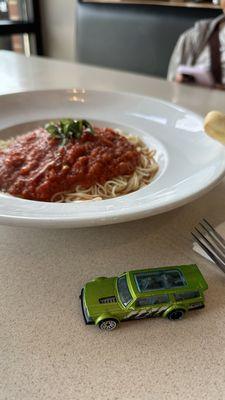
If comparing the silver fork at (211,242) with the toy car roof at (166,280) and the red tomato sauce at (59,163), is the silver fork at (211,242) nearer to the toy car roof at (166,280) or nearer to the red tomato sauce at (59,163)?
the toy car roof at (166,280)

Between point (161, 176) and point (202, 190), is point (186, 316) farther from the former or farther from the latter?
point (161, 176)

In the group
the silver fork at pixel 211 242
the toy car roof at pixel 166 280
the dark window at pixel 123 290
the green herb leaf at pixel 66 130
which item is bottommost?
the silver fork at pixel 211 242

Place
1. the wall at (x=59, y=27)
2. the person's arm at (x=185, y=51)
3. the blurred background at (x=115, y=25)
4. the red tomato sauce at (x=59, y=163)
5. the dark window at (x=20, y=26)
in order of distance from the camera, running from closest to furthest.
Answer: the red tomato sauce at (x=59, y=163) < the person's arm at (x=185, y=51) < the blurred background at (x=115, y=25) < the dark window at (x=20, y=26) < the wall at (x=59, y=27)

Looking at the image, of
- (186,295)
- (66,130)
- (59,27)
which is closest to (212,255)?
(186,295)

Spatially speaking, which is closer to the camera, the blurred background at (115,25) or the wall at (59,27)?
the blurred background at (115,25)

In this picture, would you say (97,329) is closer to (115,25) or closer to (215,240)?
(215,240)

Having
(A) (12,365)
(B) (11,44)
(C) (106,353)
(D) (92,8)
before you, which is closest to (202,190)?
(C) (106,353)

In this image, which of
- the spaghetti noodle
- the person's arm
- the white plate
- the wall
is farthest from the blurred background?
the spaghetti noodle

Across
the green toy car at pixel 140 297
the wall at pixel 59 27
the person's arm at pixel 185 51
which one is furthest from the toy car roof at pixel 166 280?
the wall at pixel 59 27

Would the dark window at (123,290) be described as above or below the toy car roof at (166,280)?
below
